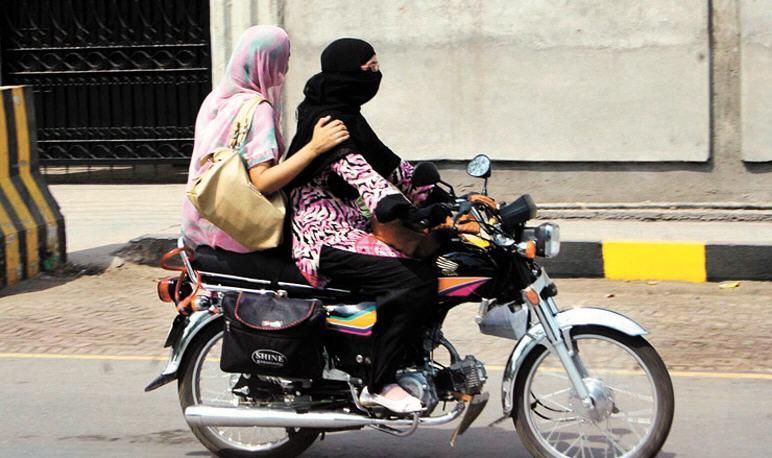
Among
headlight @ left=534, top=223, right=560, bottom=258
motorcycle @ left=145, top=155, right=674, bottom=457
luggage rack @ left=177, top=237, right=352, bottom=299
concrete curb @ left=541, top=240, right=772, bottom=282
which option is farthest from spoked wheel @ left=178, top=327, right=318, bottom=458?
concrete curb @ left=541, top=240, right=772, bottom=282

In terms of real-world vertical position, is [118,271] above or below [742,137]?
below

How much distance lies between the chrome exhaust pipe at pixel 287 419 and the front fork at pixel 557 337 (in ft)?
1.27

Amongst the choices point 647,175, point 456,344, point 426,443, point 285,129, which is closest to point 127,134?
point 285,129

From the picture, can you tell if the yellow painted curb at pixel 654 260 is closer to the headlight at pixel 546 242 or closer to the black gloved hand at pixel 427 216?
the headlight at pixel 546 242

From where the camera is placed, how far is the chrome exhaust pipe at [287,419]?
4.33 metres

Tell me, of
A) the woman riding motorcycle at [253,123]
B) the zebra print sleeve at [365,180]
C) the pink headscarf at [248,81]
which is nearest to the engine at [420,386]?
the zebra print sleeve at [365,180]

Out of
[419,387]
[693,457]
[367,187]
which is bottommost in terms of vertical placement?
[693,457]

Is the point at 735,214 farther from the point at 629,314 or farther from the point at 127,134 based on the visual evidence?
the point at 127,134

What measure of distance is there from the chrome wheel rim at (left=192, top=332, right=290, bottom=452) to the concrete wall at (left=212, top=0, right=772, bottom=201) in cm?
568

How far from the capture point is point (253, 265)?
448cm

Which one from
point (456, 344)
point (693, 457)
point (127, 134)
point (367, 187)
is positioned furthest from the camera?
point (127, 134)

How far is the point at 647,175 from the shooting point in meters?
9.84

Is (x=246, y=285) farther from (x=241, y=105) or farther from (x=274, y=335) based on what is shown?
(x=241, y=105)

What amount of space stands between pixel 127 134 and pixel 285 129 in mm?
2147
